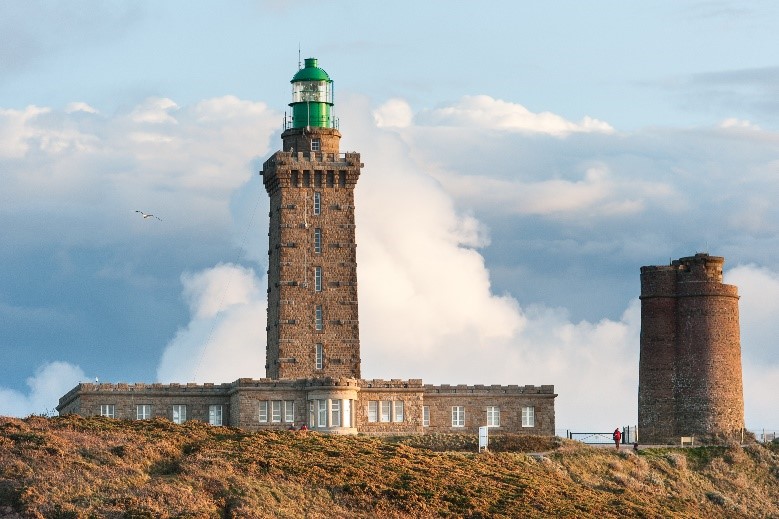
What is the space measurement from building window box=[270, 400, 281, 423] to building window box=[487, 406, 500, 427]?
38.2 ft

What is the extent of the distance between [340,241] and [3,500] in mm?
39822

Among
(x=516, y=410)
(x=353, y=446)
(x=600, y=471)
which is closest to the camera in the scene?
(x=353, y=446)

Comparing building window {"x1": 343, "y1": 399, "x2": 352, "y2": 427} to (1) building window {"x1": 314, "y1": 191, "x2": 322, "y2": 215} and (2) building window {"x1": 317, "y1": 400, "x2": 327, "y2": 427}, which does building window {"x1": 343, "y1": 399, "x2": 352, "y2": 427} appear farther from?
(1) building window {"x1": 314, "y1": 191, "x2": 322, "y2": 215}

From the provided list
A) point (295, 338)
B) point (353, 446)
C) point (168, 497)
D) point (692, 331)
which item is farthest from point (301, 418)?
point (168, 497)

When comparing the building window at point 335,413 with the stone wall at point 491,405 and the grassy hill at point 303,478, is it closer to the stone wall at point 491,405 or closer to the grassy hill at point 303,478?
the grassy hill at point 303,478

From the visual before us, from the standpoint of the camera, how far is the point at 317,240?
106 m

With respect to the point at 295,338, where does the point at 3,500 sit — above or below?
below

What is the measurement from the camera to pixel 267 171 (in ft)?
355

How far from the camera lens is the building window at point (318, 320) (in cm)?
10444

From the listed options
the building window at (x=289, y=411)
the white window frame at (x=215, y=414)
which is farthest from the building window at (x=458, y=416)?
the white window frame at (x=215, y=414)

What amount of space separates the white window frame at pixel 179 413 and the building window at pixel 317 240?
1180 centimetres

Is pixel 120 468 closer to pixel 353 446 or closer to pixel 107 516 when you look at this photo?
pixel 107 516

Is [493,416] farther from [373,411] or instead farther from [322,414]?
[322,414]

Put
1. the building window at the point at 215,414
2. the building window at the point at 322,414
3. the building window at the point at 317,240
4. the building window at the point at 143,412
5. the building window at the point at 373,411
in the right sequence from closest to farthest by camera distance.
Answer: the building window at the point at 322,414
the building window at the point at 143,412
the building window at the point at 373,411
the building window at the point at 215,414
the building window at the point at 317,240
